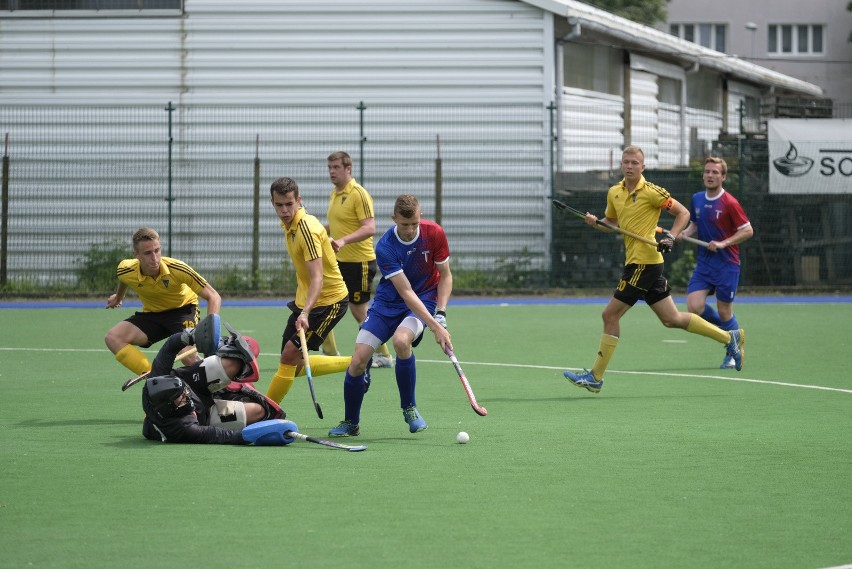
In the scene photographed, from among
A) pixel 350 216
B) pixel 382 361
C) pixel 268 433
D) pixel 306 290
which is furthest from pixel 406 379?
pixel 350 216

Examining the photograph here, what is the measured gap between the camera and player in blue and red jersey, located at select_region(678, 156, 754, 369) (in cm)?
1389

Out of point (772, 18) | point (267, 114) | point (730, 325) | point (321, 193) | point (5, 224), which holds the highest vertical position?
point (772, 18)

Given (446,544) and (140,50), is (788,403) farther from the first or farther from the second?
(140,50)

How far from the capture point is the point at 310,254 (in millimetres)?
9781

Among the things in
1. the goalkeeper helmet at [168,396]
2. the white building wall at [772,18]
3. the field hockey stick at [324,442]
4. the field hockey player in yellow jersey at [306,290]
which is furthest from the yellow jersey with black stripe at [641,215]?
the white building wall at [772,18]

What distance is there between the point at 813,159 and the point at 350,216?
1327 cm

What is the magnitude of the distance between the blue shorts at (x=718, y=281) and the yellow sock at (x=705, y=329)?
920 mm

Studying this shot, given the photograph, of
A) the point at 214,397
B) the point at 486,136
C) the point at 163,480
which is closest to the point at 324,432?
the point at 214,397

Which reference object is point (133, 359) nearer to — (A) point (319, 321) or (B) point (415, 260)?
(A) point (319, 321)

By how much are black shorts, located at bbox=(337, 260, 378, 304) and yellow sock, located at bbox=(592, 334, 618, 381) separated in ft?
10.4

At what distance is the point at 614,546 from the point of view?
5707 millimetres

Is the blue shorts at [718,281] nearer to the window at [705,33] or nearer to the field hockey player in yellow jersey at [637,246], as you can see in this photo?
the field hockey player in yellow jersey at [637,246]

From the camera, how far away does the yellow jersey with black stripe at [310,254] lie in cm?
984

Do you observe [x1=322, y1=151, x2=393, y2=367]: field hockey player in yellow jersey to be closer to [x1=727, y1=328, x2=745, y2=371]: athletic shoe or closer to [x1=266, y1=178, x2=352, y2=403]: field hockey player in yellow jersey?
[x1=266, y1=178, x2=352, y2=403]: field hockey player in yellow jersey
